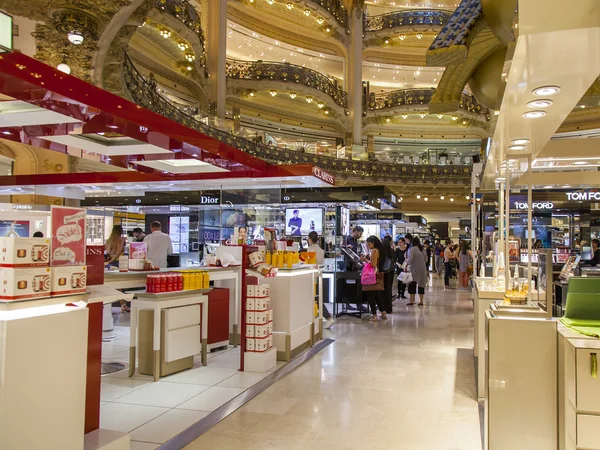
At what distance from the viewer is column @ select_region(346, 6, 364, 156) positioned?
91.6ft

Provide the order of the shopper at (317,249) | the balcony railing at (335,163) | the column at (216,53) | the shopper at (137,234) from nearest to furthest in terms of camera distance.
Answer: the shopper at (317,249) → the shopper at (137,234) → the balcony railing at (335,163) → the column at (216,53)

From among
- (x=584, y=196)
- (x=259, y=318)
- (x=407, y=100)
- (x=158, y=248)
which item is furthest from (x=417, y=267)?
(x=407, y=100)

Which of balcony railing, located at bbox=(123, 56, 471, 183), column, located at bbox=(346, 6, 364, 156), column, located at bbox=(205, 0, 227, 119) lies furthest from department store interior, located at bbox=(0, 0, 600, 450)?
column, located at bbox=(346, 6, 364, 156)

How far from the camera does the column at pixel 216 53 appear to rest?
20266 mm

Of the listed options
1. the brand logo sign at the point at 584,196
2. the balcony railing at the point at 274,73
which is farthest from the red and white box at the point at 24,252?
the balcony railing at the point at 274,73

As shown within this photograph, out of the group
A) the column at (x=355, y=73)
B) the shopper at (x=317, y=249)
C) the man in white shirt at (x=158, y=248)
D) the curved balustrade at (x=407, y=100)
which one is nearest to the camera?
the man in white shirt at (x=158, y=248)

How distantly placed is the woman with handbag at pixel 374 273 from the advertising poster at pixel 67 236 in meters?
6.82

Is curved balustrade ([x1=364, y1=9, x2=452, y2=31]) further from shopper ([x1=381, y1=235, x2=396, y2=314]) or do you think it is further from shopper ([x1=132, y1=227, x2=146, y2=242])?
shopper ([x1=132, y1=227, x2=146, y2=242])

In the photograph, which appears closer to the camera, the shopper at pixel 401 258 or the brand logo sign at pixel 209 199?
the brand logo sign at pixel 209 199

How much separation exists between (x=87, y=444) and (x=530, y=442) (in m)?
2.58

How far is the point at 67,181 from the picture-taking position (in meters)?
9.02

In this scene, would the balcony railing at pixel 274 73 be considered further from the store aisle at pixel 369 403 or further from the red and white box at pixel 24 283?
the red and white box at pixel 24 283

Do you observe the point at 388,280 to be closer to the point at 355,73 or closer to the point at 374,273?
the point at 374,273

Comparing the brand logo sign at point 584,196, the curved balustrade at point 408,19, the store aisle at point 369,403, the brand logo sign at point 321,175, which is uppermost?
the curved balustrade at point 408,19
